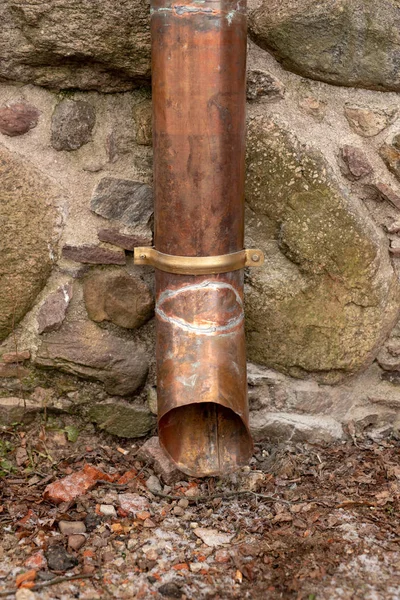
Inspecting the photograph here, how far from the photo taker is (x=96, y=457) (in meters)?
1.82

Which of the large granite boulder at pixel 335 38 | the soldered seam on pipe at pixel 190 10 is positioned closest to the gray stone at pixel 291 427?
the large granite boulder at pixel 335 38

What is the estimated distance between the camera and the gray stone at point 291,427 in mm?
1895

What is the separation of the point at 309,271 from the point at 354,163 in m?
0.30

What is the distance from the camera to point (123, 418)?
1873 mm

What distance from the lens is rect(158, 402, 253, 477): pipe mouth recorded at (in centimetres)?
165

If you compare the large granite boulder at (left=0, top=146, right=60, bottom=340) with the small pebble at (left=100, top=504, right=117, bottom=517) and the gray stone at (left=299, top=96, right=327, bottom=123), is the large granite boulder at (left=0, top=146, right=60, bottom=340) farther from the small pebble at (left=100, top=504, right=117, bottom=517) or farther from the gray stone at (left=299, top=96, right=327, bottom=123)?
the gray stone at (left=299, top=96, right=327, bottom=123)

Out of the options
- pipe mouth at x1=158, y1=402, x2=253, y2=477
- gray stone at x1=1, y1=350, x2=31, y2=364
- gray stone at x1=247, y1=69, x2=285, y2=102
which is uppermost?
gray stone at x1=247, y1=69, x2=285, y2=102

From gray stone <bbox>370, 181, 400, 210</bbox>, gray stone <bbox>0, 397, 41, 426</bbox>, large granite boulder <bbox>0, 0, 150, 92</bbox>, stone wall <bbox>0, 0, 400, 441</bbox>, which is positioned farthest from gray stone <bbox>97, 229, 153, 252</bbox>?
gray stone <bbox>370, 181, 400, 210</bbox>

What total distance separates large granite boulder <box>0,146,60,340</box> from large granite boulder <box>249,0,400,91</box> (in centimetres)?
67

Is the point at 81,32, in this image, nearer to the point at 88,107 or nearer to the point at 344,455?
the point at 88,107

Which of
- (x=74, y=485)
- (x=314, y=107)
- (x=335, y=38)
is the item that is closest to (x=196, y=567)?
(x=74, y=485)

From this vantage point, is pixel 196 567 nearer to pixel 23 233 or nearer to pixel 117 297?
pixel 117 297

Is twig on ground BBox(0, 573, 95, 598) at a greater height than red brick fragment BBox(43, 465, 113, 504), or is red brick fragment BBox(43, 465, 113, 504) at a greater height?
twig on ground BBox(0, 573, 95, 598)

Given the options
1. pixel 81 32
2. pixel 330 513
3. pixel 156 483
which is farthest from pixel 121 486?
pixel 81 32
